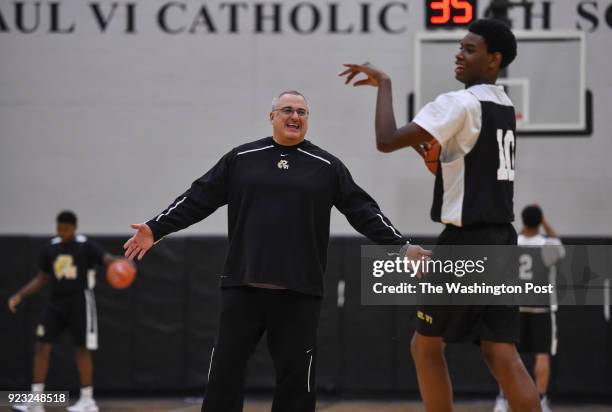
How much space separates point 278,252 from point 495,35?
161 cm

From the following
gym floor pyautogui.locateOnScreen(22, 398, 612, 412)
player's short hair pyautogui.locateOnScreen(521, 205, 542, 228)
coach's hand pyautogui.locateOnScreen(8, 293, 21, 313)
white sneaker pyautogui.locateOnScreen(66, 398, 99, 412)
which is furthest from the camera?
gym floor pyautogui.locateOnScreen(22, 398, 612, 412)

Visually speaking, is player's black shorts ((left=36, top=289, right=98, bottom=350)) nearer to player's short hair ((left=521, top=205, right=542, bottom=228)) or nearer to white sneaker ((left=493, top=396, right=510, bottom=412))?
white sneaker ((left=493, top=396, right=510, bottom=412))

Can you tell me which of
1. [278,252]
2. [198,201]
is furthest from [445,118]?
[198,201]

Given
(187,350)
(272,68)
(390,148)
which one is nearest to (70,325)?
(187,350)

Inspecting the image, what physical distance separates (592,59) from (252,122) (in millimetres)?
4056

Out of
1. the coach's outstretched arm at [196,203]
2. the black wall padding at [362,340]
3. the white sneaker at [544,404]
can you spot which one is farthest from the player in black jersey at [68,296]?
the coach's outstretched arm at [196,203]

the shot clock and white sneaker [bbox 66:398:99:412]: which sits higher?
the shot clock

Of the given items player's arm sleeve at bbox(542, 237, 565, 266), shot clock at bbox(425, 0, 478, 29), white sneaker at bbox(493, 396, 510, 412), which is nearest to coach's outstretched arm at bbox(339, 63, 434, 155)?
shot clock at bbox(425, 0, 478, 29)

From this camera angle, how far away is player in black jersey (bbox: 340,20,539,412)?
4555mm

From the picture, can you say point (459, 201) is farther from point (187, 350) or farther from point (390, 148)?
point (187, 350)

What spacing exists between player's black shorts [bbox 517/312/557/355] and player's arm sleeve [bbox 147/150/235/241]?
516 cm

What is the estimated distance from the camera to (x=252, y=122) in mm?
11055

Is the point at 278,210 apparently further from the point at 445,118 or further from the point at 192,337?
the point at 192,337

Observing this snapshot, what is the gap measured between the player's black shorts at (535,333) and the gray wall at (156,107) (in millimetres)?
1917
